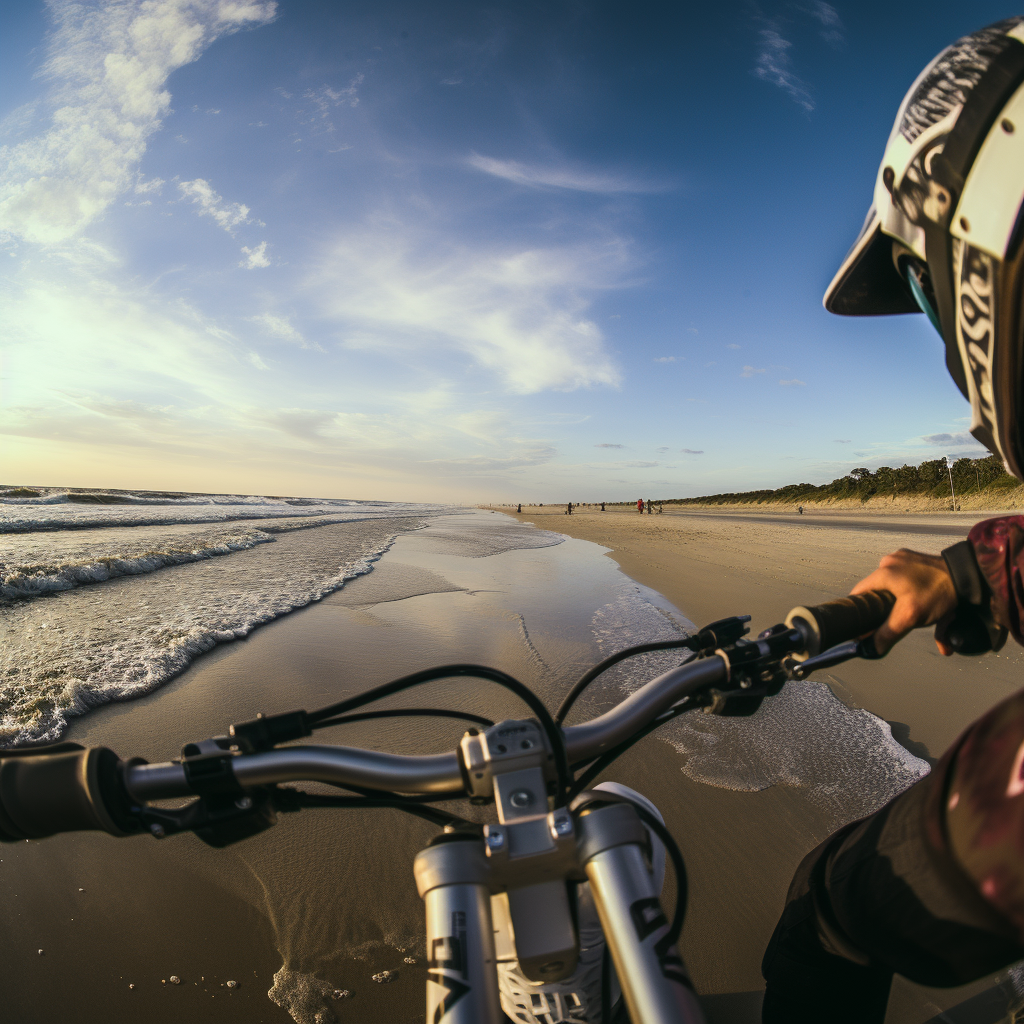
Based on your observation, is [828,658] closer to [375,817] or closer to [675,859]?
[675,859]

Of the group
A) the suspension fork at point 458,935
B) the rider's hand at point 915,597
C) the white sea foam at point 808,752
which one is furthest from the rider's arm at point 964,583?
the white sea foam at point 808,752

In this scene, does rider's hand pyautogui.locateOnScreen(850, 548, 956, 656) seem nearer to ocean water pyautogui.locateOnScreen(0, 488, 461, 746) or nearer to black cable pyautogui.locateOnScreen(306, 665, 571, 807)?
black cable pyautogui.locateOnScreen(306, 665, 571, 807)

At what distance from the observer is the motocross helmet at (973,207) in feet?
3.30

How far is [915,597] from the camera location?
126 centimetres

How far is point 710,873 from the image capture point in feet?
7.39

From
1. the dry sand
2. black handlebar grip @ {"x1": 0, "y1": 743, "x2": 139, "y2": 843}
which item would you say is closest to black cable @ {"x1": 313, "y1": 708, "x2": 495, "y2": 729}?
black handlebar grip @ {"x1": 0, "y1": 743, "x2": 139, "y2": 843}

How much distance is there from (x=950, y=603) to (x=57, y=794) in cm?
193

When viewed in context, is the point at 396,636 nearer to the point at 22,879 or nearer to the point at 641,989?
the point at 22,879

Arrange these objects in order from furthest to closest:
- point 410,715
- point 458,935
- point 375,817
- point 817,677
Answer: point 817,677 < point 375,817 < point 410,715 < point 458,935

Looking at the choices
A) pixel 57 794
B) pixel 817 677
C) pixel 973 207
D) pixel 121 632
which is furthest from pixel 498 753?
pixel 121 632

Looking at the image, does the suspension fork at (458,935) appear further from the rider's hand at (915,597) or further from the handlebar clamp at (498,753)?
the rider's hand at (915,597)

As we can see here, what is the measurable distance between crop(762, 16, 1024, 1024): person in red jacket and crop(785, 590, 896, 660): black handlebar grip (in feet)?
0.15

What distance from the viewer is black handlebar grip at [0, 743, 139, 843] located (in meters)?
0.87

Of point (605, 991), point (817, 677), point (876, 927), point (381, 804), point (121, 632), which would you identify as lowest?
point (817, 677)
